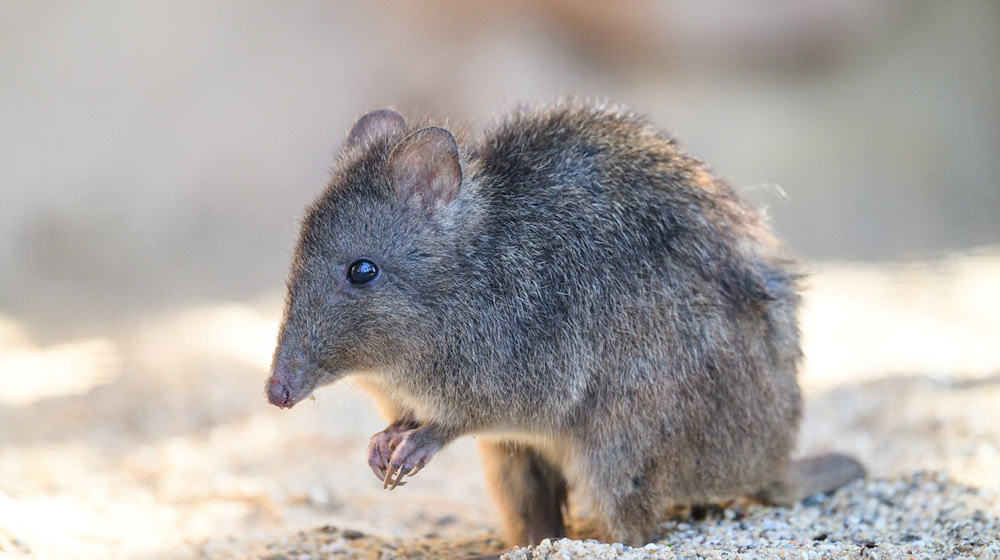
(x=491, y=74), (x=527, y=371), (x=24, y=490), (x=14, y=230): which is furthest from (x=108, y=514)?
(x=491, y=74)

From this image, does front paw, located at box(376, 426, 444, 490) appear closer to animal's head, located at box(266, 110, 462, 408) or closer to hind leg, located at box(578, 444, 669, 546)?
animal's head, located at box(266, 110, 462, 408)

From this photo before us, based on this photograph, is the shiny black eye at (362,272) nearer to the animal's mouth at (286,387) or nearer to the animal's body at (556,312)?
the animal's body at (556,312)

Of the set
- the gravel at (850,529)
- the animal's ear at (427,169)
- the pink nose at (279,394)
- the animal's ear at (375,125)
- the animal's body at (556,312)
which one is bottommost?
the gravel at (850,529)

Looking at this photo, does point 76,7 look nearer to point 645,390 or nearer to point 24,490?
point 24,490

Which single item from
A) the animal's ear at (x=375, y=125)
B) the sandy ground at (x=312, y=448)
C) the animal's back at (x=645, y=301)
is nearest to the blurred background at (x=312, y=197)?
the sandy ground at (x=312, y=448)

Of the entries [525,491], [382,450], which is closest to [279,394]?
[382,450]

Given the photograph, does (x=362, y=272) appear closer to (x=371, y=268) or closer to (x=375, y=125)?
(x=371, y=268)
